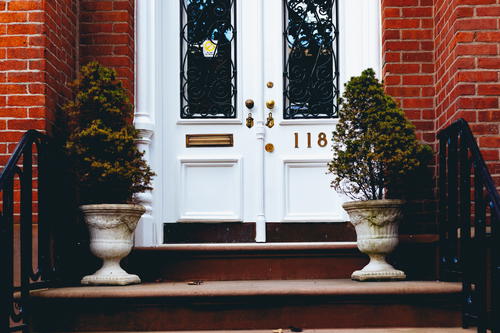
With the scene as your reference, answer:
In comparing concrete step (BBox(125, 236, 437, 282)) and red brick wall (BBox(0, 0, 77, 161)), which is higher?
red brick wall (BBox(0, 0, 77, 161))

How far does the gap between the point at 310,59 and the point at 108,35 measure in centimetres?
148

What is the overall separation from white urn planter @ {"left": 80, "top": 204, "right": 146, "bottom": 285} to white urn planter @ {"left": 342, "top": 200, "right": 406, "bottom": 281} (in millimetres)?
1372

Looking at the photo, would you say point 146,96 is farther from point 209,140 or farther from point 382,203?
point 382,203

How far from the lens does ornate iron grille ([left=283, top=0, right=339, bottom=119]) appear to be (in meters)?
5.37

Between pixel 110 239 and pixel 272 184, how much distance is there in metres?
1.39

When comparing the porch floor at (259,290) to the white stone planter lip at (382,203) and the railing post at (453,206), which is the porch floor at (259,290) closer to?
the railing post at (453,206)

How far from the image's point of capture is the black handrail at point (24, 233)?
3604 millimetres

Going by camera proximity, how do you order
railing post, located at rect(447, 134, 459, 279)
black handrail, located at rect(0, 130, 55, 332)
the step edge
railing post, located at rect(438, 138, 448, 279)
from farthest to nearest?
the step edge < railing post, located at rect(438, 138, 448, 279) < railing post, located at rect(447, 134, 459, 279) < black handrail, located at rect(0, 130, 55, 332)

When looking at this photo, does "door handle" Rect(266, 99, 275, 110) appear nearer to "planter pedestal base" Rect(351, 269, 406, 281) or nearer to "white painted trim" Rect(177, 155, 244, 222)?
"white painted trim" Rect(177, 155, 244, 222)

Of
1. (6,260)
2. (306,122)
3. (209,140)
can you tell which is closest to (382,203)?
(306,122)

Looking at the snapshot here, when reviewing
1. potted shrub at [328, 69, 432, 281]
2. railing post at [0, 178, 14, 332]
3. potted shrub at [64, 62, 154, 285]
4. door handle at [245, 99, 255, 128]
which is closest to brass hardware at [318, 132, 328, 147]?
door handle at [245, 99, 255, 128]

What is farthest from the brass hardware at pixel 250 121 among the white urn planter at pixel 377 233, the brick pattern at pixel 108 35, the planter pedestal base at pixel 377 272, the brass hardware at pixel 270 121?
the planter pedestal base at pixel 377 272

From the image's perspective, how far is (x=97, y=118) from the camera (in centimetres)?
446

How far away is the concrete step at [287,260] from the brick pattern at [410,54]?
3.11 feet
